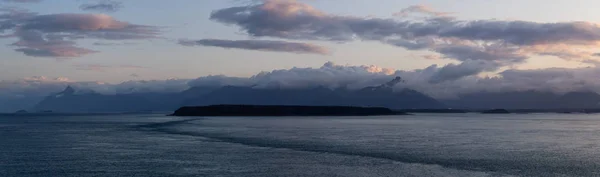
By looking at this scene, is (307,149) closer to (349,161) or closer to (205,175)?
(349,161)

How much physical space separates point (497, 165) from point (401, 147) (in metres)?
16.9

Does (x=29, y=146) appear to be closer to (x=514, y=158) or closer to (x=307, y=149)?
(x=307, y=149)

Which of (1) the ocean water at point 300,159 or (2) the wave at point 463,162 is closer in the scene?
(1) the ocean water at point 300,159

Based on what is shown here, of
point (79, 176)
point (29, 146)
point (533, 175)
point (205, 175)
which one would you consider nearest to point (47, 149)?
point (29, 146)

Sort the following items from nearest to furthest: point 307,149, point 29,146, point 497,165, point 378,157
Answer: point 497,165 → point 378,157 → point 307,149 → point 29,146

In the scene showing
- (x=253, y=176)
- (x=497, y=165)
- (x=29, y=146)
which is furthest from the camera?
(x=29, y=146)

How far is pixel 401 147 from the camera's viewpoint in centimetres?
6291

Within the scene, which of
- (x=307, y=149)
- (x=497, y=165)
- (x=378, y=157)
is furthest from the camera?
(x=307, y=149)

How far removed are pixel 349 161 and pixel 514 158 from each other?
14653mm

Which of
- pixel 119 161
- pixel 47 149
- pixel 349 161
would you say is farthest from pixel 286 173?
pixel 47 149

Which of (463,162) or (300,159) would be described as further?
(300,159)

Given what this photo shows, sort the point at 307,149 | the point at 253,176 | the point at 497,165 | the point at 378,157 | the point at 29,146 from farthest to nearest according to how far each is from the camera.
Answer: the point at 29,146 < the point at 307,149 < the point at 378,157 < the point at 497,165 < the point at 253,176

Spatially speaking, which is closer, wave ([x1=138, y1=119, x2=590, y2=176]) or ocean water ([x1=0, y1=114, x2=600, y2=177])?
ocean water ([x1=0, y1=114, x2=600, y2=177])

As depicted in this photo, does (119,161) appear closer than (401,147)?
Yes
